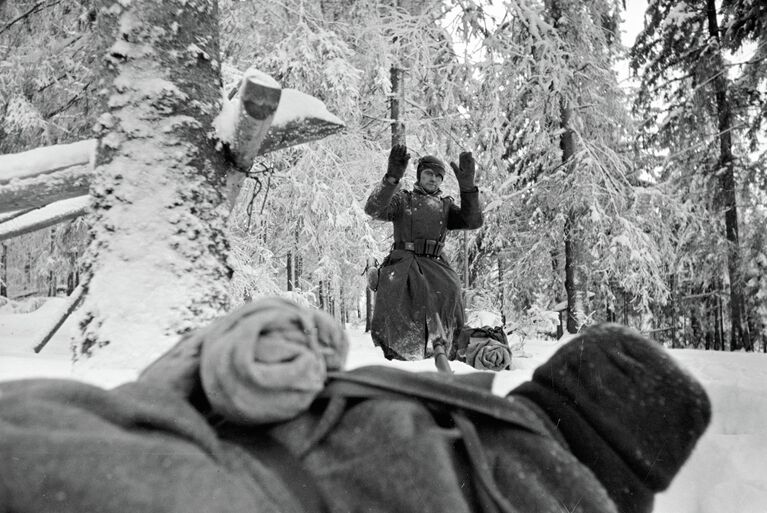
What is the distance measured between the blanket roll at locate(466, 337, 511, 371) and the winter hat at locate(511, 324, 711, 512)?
2.20m

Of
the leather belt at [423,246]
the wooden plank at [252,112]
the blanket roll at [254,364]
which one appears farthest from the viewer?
the leather belt at [423,246]

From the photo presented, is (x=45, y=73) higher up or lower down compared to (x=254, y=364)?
higher up

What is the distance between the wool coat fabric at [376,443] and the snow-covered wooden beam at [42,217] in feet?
8.00

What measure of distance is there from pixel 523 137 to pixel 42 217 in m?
8.46

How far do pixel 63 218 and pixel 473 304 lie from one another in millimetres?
8433

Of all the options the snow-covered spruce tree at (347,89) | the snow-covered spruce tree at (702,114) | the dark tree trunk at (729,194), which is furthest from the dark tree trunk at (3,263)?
the dark tree trunk at (729,194)

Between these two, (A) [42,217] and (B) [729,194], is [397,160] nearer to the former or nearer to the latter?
(A) [42,217]

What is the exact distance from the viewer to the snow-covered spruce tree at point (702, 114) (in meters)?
3.52

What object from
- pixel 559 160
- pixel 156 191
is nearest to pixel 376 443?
pixel 156 191

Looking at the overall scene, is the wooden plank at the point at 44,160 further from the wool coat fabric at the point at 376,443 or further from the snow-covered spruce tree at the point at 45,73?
the snow-covered spruce tree at the point at 45,73

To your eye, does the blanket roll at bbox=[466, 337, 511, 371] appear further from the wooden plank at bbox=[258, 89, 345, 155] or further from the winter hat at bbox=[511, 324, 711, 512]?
the winter hat at bbox=[511, 324, 711, 512]

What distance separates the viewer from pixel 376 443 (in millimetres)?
787

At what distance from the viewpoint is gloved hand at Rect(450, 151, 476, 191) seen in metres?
3.97

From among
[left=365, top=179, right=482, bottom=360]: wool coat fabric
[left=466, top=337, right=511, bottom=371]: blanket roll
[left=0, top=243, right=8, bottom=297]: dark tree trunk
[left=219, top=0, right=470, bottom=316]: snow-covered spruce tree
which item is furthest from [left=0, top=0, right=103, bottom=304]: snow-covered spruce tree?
[left=466, top=337, right=511, bottom=371]: blanket roll
